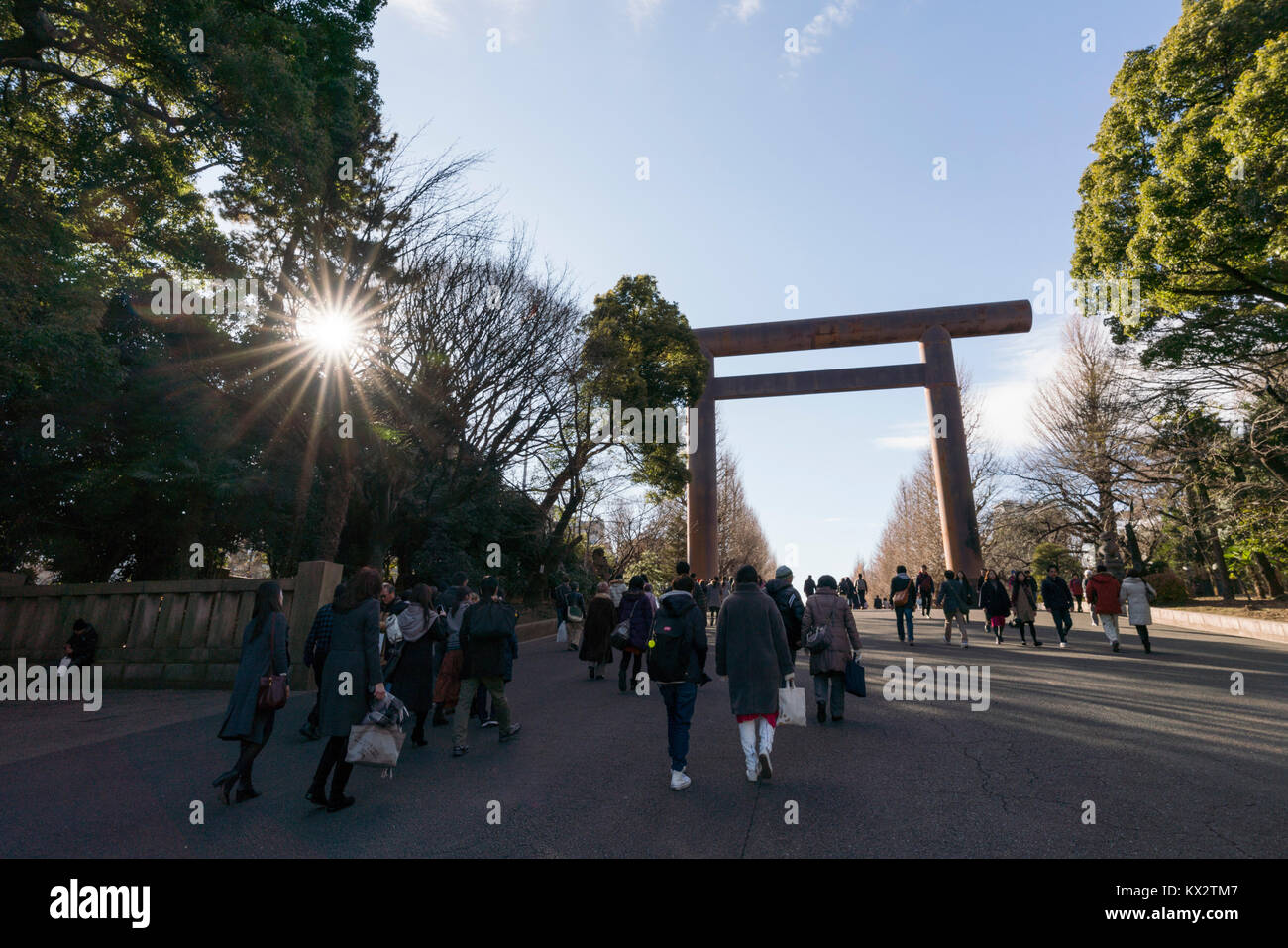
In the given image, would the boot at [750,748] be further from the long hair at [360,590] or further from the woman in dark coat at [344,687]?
the long hair at [360,590]

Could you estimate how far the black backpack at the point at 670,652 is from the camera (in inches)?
214

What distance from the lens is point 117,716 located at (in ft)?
29.3

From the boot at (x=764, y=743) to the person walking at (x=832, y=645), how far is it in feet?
6.88

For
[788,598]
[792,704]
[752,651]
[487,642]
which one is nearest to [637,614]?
[788,598]

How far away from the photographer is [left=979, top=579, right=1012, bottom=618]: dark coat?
14484mm

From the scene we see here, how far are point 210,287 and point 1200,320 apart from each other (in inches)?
906

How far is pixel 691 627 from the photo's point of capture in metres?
5.54

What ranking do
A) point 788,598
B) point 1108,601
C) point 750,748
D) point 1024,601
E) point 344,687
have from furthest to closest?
1. point 1024,601
2. point 1108,601
3. point 788,598
4. point 750,748
5. point 344,687

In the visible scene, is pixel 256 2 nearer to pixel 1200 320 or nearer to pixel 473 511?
pixel 473 511

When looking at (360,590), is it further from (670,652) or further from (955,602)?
(955,602)

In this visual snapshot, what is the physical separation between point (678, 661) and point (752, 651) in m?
0.62

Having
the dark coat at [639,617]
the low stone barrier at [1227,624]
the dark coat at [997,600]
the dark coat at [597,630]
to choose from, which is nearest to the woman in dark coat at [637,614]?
the dark coat at [639,617]

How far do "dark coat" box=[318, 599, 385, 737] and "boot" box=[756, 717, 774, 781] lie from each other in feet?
9.87

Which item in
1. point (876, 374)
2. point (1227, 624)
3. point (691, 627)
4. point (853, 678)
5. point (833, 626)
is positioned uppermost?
point (876, 374)
